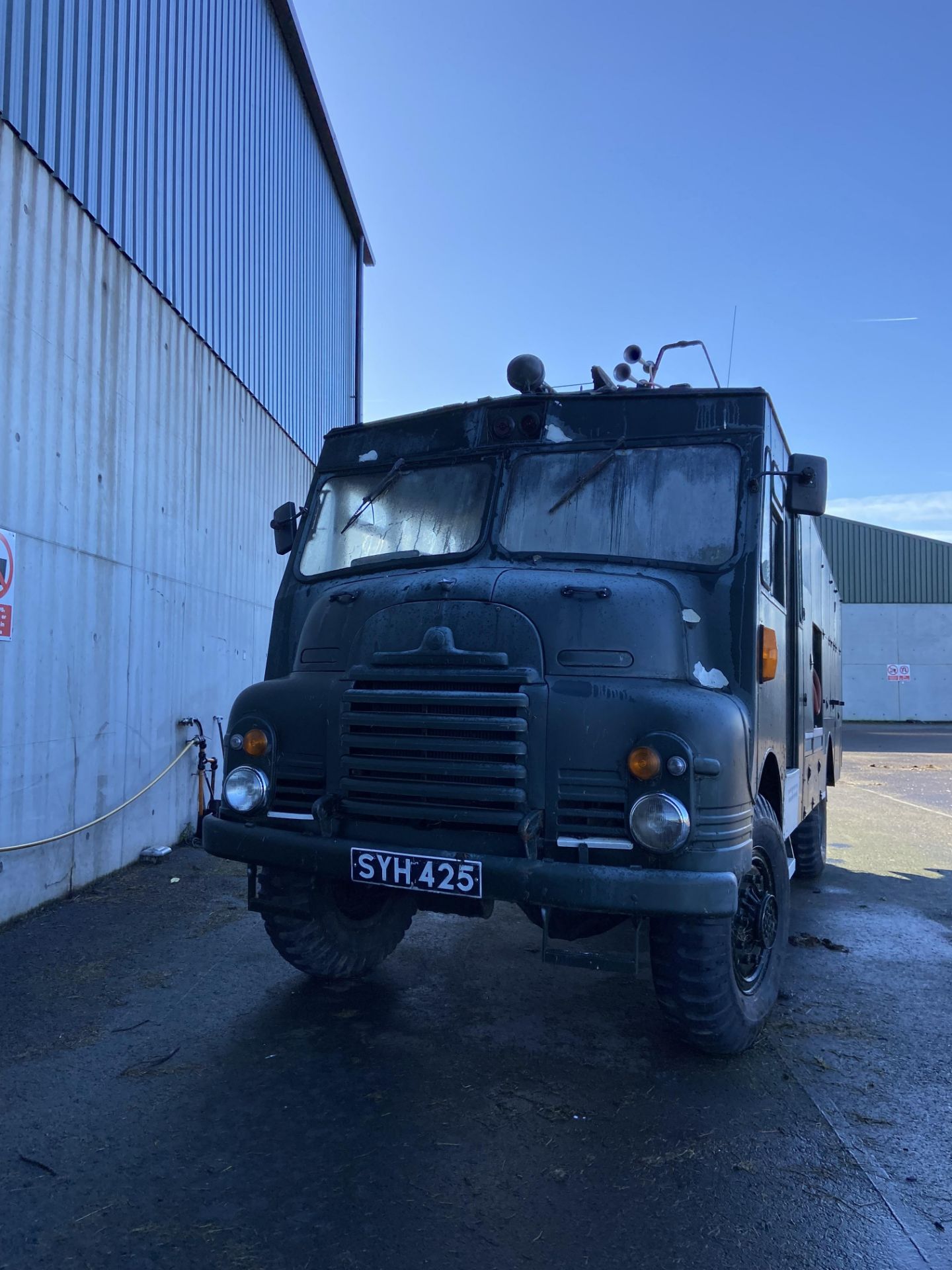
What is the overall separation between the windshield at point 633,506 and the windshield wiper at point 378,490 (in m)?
0.73

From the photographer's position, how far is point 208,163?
361 inches

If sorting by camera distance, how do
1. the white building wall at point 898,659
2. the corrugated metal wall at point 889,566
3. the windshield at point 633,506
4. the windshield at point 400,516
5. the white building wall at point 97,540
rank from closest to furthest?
the windshield at point 633,506, the windshield at point 400,516, the white building wall at point 97,540, the white building wall at point 898,659, the corrugated metal wall at point 889,566

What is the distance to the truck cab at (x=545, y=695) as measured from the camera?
334cm

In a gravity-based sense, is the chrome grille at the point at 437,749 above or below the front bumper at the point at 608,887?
above

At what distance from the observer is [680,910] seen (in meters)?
3.14

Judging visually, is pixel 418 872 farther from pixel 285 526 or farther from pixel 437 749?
pixel 285 526

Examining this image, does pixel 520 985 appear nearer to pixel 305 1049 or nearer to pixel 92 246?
pixel 305 1049

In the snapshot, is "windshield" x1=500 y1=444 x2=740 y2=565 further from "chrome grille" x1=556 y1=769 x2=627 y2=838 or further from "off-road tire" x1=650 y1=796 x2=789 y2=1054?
"off-road tire" x1=650 y1=796 x2=789 y2=1054

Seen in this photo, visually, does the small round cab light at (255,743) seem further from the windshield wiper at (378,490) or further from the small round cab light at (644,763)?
the small round cab light at (644,763)

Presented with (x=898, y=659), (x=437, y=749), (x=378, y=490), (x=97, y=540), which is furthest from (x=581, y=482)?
(x=898, y=659)

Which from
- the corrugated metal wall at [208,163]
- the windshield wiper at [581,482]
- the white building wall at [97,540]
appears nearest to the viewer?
the windshield wiper at [581,482]

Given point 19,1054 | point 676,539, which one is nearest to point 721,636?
point 676,539

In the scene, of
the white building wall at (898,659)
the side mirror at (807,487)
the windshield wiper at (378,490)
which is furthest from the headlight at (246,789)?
the white building wall at (898,659)

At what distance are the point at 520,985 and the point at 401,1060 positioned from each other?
1159 mm
